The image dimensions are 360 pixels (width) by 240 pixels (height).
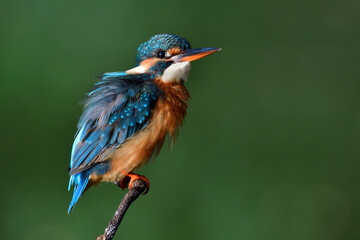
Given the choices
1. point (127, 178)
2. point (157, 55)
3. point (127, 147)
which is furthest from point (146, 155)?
point (157, 55)

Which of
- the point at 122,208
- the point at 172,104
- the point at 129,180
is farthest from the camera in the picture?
the point at 129,180

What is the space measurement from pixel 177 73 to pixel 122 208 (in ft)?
1.58

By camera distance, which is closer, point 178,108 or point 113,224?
point 113,224

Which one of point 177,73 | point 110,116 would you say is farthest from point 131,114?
point 177,73

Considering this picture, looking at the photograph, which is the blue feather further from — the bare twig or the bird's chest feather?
the bare twig

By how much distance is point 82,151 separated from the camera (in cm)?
141

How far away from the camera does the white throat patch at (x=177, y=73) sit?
145 centimetres

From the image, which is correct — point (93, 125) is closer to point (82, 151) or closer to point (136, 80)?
point (82, 151)

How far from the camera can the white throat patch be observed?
1445 mm

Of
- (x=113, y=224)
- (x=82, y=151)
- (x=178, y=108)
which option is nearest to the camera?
(x=113, y=224)

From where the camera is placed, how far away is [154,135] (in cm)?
149

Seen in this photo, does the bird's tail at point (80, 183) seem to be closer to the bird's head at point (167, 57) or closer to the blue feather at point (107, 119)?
the blue feather at point (107, 119)

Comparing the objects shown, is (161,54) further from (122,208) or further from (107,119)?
(122,208)

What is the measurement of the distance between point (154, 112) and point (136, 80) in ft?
0.40
